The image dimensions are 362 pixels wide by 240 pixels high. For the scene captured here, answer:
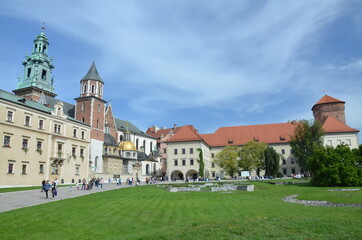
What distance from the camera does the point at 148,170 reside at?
7869 centimetres

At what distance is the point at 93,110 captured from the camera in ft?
199

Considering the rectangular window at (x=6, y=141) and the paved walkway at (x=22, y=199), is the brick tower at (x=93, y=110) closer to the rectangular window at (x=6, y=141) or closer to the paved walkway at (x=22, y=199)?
the rectangular window at (x=6, y=141)

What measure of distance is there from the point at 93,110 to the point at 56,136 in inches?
595

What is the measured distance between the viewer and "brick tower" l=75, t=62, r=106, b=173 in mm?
59688

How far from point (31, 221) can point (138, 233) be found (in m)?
5.70

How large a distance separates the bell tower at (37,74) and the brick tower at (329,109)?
7376 centimetres

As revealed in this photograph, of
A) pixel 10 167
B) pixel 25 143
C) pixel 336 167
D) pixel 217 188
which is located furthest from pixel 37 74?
pixel 336 167

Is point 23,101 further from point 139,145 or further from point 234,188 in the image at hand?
point 139,145

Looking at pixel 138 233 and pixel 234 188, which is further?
pixel 234 188

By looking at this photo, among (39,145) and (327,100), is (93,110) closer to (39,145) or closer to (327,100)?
(39,145)

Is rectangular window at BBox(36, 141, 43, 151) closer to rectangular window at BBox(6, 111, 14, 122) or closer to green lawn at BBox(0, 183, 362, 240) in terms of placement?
rectangular window at BBox(6, 111, 14, 122)

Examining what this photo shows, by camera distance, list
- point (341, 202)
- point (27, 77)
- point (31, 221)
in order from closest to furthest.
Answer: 1. point (31, 221)
2. point (341, 202)
3. point (27, 77)

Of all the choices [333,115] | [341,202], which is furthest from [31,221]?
[333,115]

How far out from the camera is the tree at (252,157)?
208 feet
